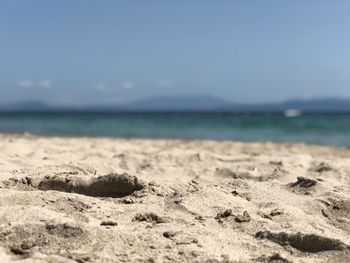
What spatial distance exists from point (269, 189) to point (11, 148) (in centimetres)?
307

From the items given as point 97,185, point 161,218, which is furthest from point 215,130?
point 161,218

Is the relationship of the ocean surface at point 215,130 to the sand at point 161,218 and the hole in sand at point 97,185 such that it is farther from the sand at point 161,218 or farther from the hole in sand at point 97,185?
the hole in sand at point 97,185

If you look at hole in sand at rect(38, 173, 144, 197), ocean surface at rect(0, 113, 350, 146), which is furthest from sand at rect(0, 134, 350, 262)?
ocean surface at rect(0, 113, 350, 146)

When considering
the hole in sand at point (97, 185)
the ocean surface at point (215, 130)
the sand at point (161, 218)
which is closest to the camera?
the sand at point (161, 218)

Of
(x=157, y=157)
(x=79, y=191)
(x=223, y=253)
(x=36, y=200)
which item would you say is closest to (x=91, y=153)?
(x=157, y=157)

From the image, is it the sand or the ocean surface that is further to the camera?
the ocean surface

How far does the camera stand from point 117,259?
2465 mm

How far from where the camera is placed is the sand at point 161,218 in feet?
8.45

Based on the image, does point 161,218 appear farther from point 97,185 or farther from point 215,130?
point 215,130

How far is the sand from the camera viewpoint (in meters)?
2.58

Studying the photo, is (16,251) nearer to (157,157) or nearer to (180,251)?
(180,251)

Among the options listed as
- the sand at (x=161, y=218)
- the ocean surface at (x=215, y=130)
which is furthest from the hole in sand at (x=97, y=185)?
the ocean surface at (x=215, y=130)

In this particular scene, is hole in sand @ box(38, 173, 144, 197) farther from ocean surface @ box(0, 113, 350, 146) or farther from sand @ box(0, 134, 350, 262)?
ocean surface @ box(0, 113, 350, 146)

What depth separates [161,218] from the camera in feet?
9.89
